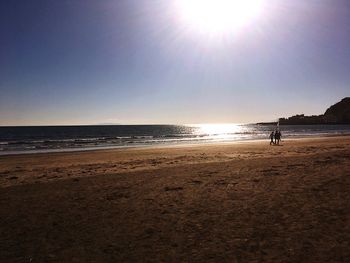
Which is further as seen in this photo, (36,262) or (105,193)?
(105,193)

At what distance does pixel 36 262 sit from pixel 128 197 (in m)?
4.77

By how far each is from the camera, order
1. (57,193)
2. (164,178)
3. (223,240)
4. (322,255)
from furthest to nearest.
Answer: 1. (164,178)
2. (57,193)
3. (223,240)
4. (322,255)

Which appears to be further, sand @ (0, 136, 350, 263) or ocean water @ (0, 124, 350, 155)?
ocean water @ (0, 124, 350, 155)

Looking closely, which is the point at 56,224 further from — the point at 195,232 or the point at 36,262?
the point at 195,232

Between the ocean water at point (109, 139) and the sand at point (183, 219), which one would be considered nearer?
the sand at point (183, 219)

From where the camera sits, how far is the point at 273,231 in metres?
7.48

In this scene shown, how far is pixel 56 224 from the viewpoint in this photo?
336 inches

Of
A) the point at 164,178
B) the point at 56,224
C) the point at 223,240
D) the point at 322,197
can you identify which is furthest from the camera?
the point at 164,178

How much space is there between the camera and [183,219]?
8633mm

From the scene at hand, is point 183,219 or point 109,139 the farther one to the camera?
point 109,139

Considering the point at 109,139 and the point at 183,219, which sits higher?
the point at 109,139

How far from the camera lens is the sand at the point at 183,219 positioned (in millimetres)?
6633

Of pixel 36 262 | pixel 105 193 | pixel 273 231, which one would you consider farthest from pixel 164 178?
pixel 36 262

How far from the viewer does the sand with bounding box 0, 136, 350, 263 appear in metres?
6.63
